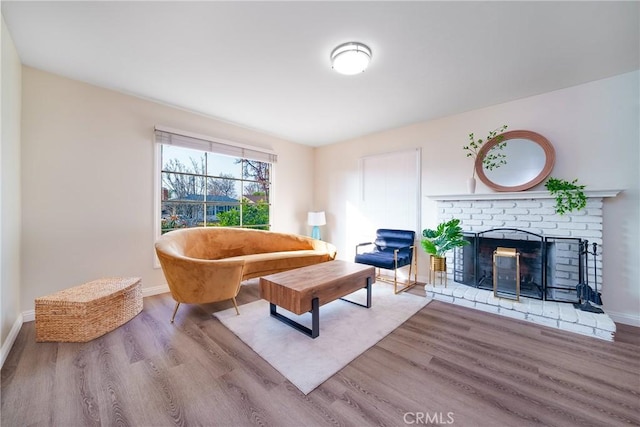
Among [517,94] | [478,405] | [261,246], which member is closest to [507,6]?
[517,94]

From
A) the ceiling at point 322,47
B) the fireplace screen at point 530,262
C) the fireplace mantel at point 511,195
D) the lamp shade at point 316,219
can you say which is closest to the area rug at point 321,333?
the fireplace screen at point 530,262

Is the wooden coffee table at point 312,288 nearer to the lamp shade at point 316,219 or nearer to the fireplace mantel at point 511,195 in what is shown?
the fireplace mantel at point 511,195

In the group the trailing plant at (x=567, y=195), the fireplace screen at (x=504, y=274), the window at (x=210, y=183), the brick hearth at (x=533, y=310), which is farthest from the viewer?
the window at (x=210, y=183)

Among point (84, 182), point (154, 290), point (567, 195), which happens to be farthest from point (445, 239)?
point (84, 182)

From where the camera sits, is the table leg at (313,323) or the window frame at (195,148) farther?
the window frame at (195,148)

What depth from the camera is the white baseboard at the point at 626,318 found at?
7.98 ft

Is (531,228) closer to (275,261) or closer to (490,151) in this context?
(490,151)

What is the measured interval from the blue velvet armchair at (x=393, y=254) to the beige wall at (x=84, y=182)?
9.66 ft

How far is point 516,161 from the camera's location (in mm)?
3035

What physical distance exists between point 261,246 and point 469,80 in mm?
3444

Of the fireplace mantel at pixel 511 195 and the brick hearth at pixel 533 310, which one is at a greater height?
the fireplace mantel at pixel 511 195

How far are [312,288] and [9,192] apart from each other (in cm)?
268

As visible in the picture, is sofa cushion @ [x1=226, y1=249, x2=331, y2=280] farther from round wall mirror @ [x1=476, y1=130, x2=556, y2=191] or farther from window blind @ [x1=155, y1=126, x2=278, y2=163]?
round wall mirror @ [x1=476, y1=130, x2=556, y2=191]

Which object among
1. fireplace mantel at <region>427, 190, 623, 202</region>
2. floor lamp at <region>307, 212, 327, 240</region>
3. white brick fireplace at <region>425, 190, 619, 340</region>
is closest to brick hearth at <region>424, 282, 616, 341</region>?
white brick fireplace at <region>425, 190, 619, 340</region>
